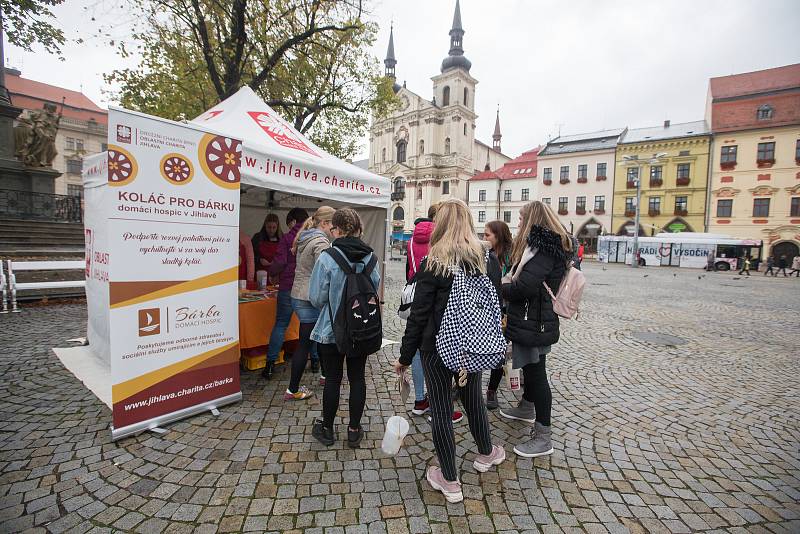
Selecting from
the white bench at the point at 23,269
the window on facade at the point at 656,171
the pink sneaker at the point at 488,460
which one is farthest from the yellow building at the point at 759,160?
the white bench at the point at 23,269

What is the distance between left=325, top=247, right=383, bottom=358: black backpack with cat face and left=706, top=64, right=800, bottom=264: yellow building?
41.6 meters

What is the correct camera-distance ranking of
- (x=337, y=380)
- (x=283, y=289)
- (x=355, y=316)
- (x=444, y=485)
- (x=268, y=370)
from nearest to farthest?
(x=444, y=485) < (x=355, y=316) < (x=337, y=380) < (x=283, y=289) < (x=268, y=370)

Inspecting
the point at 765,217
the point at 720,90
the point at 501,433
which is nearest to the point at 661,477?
the point at 501,433

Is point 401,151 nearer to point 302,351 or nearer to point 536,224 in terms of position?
point 302,351

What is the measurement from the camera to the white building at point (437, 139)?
2373 inches

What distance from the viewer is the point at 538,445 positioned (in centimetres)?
296

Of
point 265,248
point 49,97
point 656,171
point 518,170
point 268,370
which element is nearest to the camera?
point 268,370

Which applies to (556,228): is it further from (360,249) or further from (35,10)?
(35,10)

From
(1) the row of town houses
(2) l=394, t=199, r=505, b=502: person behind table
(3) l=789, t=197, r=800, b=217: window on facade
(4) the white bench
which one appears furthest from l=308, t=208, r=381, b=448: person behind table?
(3) l=789, t=197, r=800, b=217: window on facade

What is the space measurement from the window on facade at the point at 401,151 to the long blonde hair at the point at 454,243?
65711mm

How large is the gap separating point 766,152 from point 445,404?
145 feet

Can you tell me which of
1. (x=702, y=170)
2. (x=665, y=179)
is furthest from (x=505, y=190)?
(x=702, y=170)

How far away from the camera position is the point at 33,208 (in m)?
10.6

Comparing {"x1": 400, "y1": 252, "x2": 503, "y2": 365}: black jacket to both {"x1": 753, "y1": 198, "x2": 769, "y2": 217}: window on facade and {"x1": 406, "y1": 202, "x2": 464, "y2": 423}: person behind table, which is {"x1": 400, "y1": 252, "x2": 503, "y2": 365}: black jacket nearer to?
{"x1": 406, "y1": 202, "x2": 464, "y2": 423}: person behind table
